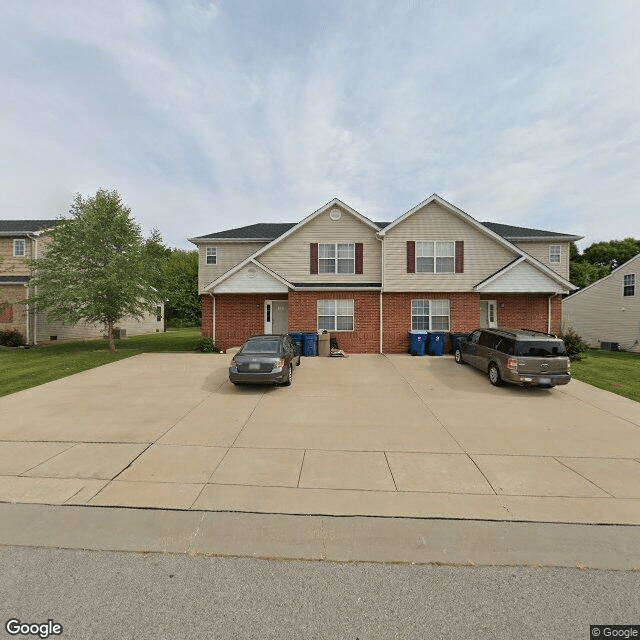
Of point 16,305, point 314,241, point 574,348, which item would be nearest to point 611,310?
point 574,348

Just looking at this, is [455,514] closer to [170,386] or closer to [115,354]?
[170,386]

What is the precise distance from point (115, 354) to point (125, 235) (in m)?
6.50

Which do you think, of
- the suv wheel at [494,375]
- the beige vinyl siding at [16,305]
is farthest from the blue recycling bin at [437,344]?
the beige vinyl siding at [16,305]

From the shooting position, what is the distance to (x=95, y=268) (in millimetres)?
17219

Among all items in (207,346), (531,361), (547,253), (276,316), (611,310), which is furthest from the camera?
(611,310)

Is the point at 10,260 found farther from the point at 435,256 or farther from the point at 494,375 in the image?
the point at 494,375

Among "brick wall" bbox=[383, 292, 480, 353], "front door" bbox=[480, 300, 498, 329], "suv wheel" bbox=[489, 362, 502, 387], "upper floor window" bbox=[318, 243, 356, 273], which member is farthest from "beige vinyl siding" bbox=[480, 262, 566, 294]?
"suv wheel" bbox=[489, 362, 502, 387]

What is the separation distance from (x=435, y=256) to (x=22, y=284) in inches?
1031

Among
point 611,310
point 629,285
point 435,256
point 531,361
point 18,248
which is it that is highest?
point 18,248

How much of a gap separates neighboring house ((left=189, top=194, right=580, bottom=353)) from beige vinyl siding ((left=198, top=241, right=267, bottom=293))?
106 inches

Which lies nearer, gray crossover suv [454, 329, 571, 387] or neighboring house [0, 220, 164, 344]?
gray crossover suv [454, 329, 571, 387]

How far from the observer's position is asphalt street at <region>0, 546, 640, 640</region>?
2479mm

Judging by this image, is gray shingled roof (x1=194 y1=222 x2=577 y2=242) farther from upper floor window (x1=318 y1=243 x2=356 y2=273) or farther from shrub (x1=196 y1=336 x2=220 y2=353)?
shrub (x1=196 y1=336 x2=220 y2=353)

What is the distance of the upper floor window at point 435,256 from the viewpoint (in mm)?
17484
